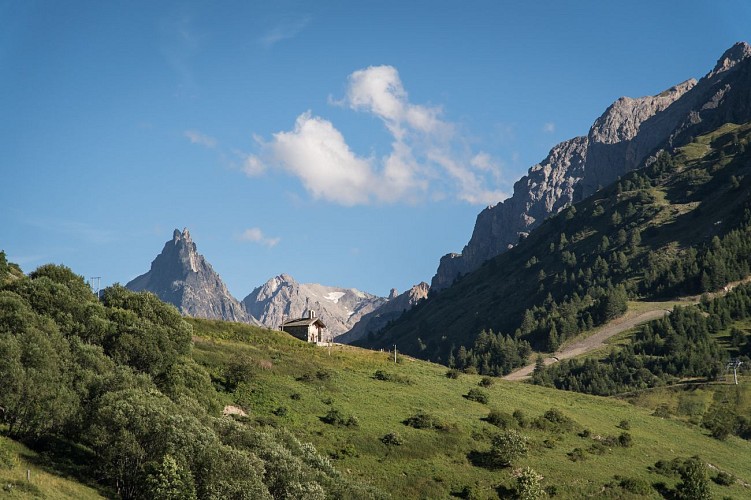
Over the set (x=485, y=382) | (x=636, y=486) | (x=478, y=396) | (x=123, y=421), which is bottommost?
(x=123, y=421)

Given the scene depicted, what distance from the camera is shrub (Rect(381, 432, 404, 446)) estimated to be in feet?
239

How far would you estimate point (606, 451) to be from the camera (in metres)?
83.8

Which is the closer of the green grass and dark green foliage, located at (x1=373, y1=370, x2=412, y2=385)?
the green grass

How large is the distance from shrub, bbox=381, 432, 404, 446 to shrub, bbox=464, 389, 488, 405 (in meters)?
27.1

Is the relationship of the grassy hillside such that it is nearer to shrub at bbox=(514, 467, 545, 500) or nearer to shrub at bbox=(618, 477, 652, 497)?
shrub at bbox=(618, 477, 652, 497)

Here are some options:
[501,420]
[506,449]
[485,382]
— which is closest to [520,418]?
[501,420]

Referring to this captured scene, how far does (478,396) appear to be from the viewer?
9819cm

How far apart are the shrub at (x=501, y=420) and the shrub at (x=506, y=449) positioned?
972 cm

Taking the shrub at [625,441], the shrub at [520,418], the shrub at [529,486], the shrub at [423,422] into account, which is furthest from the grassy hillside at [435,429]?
the shrub at [529,486]

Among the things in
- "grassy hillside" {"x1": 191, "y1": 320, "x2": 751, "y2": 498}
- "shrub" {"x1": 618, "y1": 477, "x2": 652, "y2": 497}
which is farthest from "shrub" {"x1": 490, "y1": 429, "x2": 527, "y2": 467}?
"shrub" {"x1": 618, "y1": 477, "x2": 652, "y2": 497}

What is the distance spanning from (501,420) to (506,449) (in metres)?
12.6

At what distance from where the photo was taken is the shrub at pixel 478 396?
97.9 metres

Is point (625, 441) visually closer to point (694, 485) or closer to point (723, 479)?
point (723, 479)

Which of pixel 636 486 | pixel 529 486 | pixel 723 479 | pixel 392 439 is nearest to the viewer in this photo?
pixel 529 486
